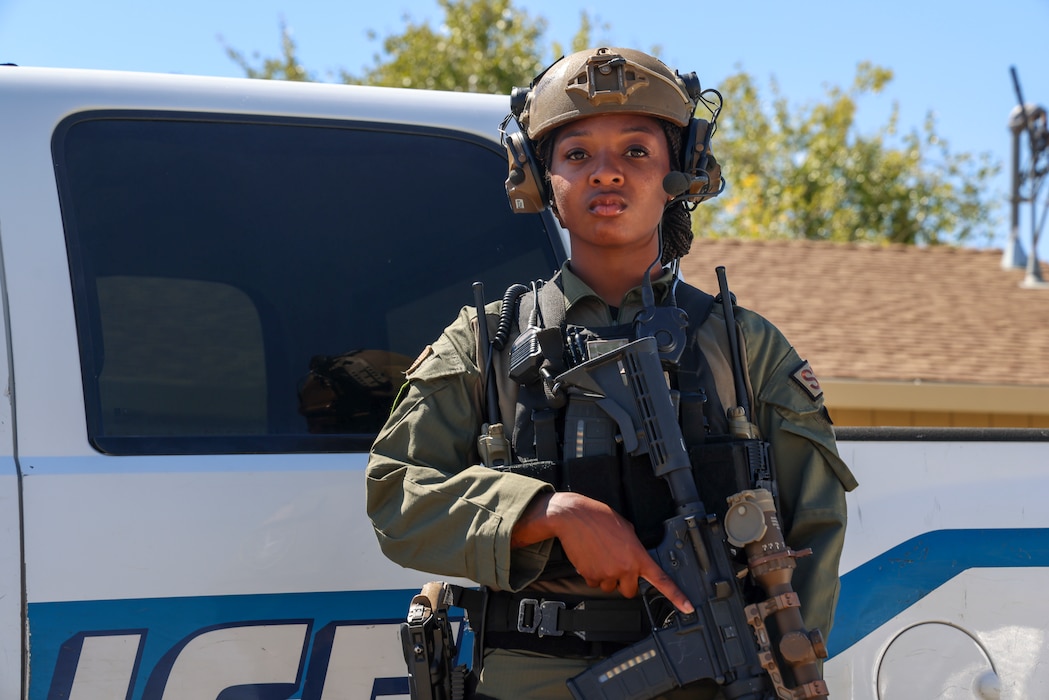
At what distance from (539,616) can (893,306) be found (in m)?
7.75

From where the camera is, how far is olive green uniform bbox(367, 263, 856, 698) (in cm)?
179

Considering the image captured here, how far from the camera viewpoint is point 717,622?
171 cm

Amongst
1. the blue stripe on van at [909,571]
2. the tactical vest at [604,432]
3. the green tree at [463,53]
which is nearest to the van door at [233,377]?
the tactical vest at [604,432]

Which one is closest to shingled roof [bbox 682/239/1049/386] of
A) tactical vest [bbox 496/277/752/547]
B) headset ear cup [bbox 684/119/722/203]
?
headset ear cup [bbox 684/119/722/203]

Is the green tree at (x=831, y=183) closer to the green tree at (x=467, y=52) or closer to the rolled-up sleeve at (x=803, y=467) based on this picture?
the green tree at (x=467, y=52)

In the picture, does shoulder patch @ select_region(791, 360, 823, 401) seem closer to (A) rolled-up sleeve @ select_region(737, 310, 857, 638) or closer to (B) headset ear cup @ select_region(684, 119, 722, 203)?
(A) rolled-up sleeve @ select_region(737, 310, 857, 638)

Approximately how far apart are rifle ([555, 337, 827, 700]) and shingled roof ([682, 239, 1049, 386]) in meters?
5.85

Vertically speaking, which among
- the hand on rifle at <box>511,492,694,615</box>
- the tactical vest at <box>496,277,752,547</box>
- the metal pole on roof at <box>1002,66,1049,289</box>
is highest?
the metal pole on roof at <box>1002,66,1049,289</box>

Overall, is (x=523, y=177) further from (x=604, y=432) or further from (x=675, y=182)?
(x=604, y=432)

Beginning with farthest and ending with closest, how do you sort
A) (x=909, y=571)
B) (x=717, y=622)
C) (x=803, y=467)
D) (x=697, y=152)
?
(x=909, y=571) < (x=697, y=152) < (x=803, y=467) < (x=717, y=622)

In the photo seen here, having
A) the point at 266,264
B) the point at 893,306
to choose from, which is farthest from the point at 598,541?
the point at 893,306

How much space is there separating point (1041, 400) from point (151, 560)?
21.0 ft

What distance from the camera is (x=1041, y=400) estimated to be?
7137 millimetres

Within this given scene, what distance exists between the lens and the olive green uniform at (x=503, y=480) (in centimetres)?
179
